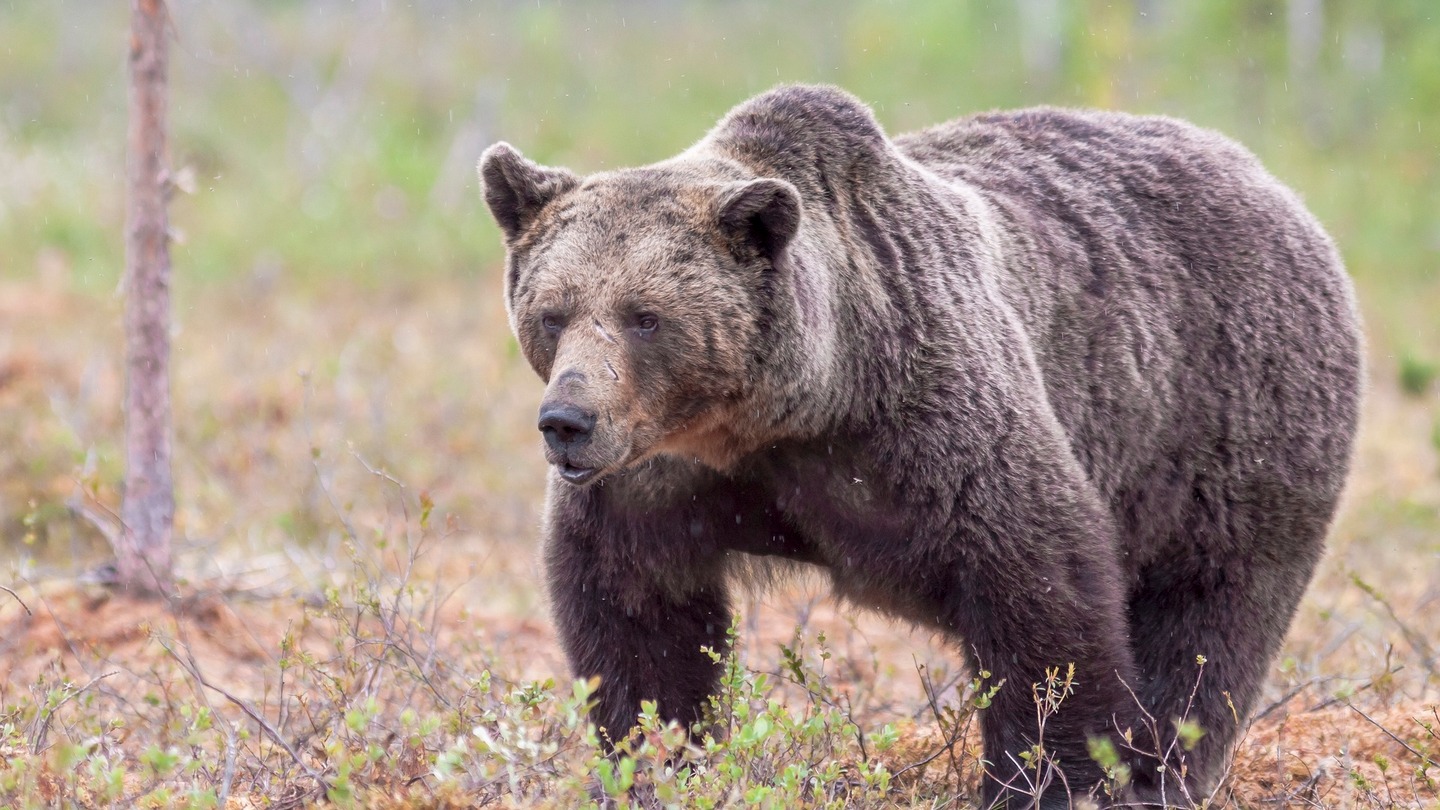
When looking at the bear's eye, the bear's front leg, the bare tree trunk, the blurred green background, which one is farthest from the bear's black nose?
the blurred green background

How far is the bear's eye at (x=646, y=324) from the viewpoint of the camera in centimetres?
405

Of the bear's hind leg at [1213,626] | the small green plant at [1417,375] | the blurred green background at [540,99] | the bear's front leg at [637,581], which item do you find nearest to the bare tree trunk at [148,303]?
the bear's front leg at [637,581]

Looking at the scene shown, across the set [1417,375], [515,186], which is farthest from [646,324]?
[1417,375]

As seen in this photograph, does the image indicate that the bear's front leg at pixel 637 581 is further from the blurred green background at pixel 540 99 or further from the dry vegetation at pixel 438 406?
the blurred green background at pixel 540 99

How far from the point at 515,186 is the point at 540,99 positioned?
21267mm

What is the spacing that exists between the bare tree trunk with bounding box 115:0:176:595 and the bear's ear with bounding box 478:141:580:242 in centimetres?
270

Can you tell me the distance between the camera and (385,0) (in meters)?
29.7

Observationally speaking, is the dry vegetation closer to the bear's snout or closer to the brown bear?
the brown bear

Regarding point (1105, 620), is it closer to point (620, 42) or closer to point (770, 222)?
point (770, 222)

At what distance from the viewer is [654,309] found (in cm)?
404

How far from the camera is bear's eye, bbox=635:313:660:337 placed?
4.05 meters

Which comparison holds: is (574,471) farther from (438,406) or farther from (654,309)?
(438,406)

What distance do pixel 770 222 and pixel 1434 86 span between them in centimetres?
2197

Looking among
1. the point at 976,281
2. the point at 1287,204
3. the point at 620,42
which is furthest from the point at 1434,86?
the point at 976,281
